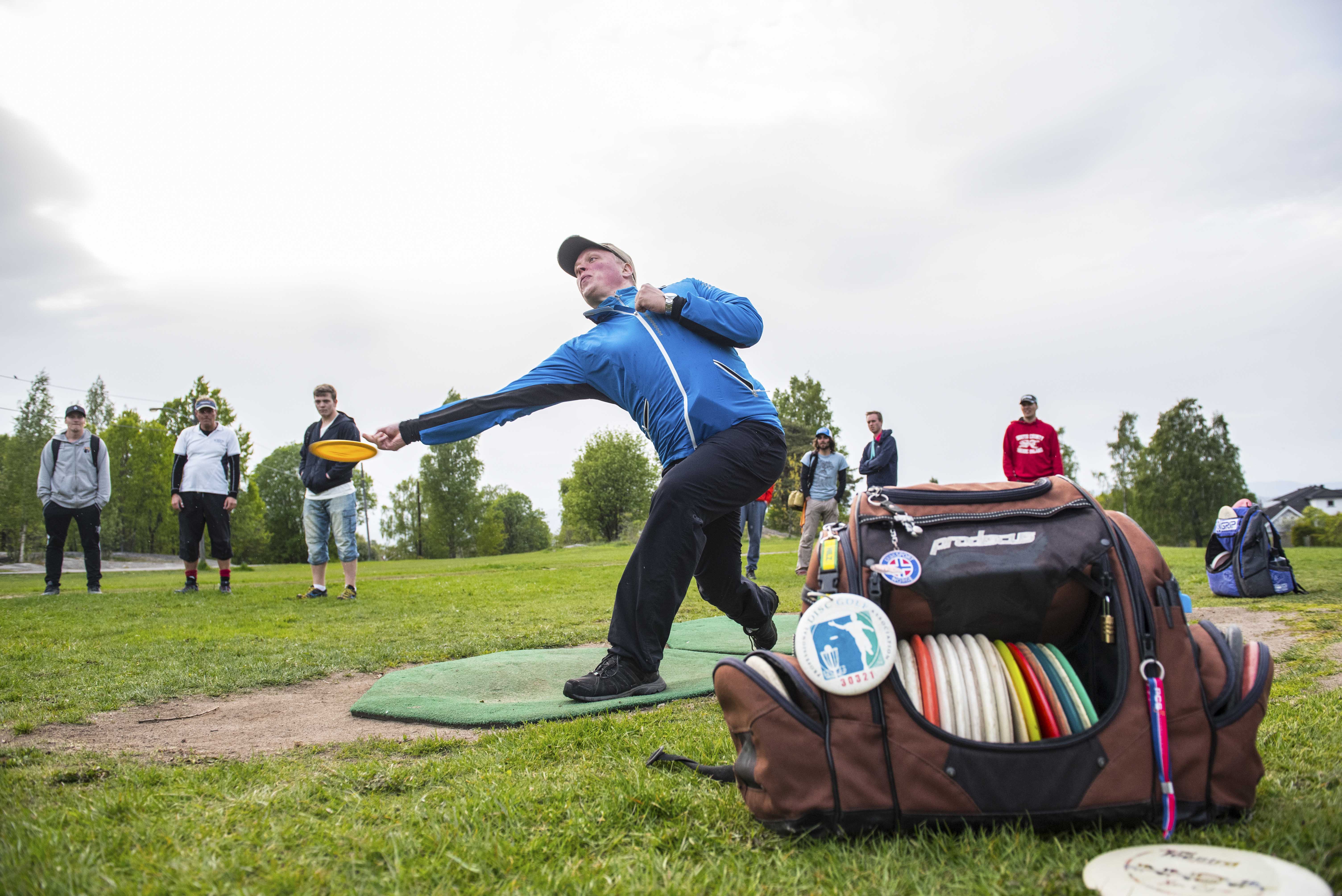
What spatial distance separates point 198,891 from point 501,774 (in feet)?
3.22

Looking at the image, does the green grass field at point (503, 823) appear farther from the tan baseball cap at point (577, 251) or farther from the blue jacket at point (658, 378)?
the tan baseball cap at point (577, 251)

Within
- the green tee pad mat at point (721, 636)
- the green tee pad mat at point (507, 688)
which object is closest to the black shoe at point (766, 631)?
the green tee pad mat at point (721, 636)

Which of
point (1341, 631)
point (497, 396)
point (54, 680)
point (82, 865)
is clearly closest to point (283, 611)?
point (54, 680)

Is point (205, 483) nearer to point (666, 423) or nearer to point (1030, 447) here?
point (666, 423)

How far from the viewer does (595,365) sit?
3.95m

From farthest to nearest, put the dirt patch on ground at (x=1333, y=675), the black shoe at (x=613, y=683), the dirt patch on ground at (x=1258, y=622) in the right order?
the dirt patch on ground at (x=1258, y=622) < the black shoe at (x=613, y=683) < the dirt patch on ground at (x=1333, y=675)

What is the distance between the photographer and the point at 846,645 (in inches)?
73.0

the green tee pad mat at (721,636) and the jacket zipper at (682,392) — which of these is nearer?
the jacket zipper at (682,392)

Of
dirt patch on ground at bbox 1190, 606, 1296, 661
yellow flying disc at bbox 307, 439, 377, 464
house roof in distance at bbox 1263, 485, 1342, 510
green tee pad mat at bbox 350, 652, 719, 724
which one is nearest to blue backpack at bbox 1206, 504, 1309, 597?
dirt patch on ground at bbox 1190, 606, 1296, 661

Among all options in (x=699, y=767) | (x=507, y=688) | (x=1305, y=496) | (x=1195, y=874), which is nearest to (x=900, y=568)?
(x=1195, y=874)

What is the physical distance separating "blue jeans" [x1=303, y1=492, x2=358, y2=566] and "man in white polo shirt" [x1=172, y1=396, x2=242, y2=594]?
1173 millimetres

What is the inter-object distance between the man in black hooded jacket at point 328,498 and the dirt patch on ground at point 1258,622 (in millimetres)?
8405

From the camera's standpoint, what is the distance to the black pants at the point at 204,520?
9.69 m

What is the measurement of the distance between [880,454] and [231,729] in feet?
33.1
